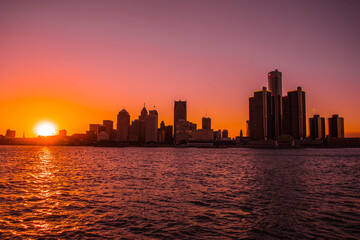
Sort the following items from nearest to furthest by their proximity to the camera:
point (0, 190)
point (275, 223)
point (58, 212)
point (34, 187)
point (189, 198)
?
point (275, 223), point (58, 212), point (189, 198), point (0, 190), point (34, 187)

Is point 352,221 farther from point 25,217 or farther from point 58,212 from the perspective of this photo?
point 25,217

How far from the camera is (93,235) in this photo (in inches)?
735

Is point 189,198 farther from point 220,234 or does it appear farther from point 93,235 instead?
point 93,235

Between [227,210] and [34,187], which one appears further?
[34,187]

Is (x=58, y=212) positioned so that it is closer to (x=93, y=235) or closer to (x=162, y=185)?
(x=93, y=235)

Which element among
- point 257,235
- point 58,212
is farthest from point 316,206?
point 58,212

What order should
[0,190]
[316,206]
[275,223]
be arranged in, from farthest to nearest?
[0,190] → [316,206] → [275,223]

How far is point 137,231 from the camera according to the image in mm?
19453

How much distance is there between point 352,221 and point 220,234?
40.6ft

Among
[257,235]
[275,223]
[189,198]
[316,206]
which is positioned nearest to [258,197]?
[316,206]

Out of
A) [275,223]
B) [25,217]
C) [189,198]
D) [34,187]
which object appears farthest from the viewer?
[34,187]

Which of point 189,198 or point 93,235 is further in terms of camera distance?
point 189,198

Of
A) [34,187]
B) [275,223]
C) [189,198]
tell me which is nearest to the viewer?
[275,223]

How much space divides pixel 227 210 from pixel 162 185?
56.0ft
